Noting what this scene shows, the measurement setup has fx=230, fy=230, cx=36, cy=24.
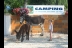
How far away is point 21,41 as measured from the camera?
10.4 meters

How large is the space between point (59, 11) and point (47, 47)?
5.96 meters

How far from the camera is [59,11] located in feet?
47.6

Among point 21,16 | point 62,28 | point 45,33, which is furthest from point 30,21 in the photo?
point 62,28

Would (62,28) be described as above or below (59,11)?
below

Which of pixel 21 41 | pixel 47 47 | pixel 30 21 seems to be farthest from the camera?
pixel 30 21

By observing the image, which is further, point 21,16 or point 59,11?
point 59,11

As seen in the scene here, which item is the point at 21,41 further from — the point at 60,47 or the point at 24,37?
the point at 60,47

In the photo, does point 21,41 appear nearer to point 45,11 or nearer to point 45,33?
point 45,33
